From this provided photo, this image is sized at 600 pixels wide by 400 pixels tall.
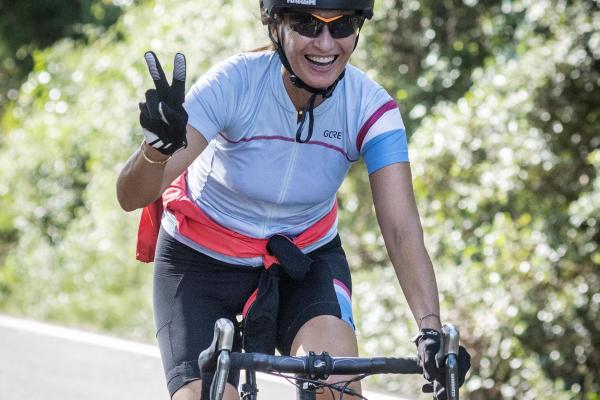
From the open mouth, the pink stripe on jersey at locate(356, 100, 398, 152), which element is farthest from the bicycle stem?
the open mouth

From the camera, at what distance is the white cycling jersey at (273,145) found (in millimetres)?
3910

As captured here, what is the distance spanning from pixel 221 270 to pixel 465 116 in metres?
4.62

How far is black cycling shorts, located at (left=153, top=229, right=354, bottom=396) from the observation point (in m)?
3.82

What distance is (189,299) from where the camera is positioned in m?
3.96

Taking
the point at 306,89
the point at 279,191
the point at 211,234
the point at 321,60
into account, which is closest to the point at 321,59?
the point at 321,60

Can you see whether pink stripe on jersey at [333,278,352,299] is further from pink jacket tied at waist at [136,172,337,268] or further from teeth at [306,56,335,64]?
teeth at [306,56,335,64]

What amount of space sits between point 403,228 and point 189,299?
747 millimetres

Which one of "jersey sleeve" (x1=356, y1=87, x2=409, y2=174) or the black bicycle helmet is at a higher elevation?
the black bicycle helmet

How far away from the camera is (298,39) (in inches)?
150

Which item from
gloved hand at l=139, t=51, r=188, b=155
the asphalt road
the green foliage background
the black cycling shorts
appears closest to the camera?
gloved hand at l=139, t=51, r=188, b=155

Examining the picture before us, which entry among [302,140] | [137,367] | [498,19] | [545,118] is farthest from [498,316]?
[302,140]

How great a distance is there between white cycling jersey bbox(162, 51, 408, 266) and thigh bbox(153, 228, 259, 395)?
0.05 metres

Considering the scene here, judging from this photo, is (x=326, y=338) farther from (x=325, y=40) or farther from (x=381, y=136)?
(x=325, y=40)

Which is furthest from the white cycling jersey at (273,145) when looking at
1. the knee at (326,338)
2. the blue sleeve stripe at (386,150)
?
the knee at (326,338)
